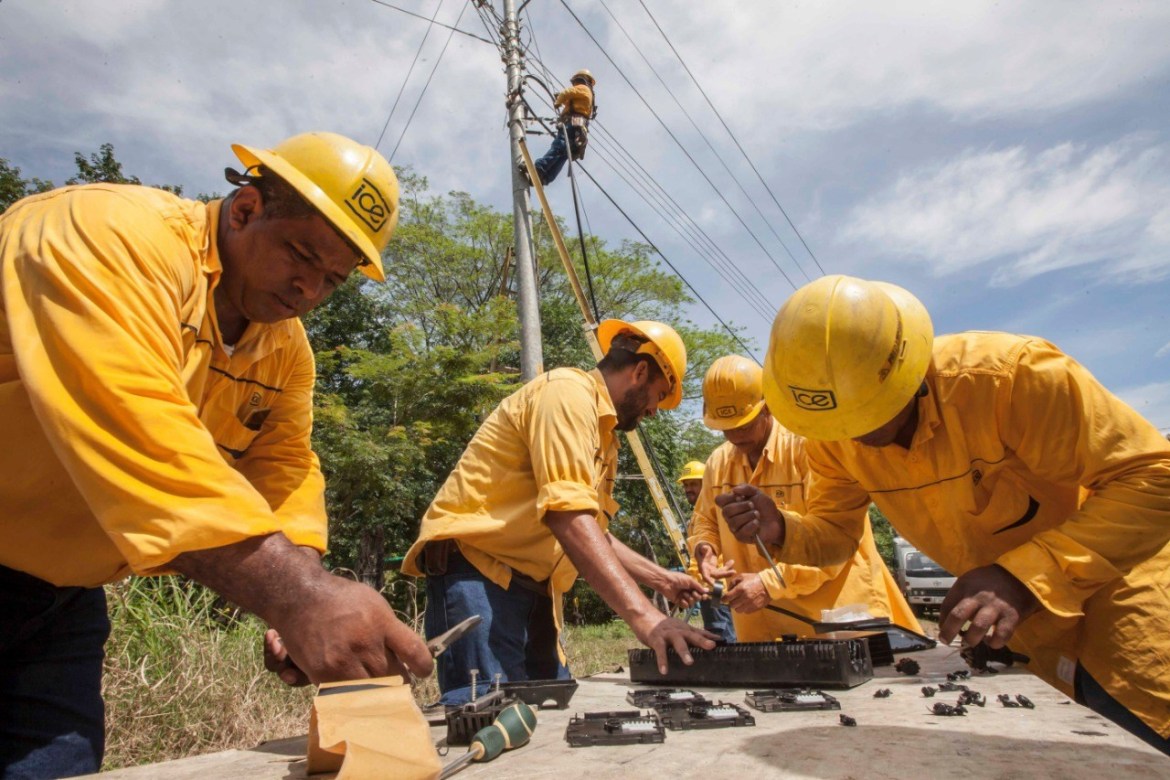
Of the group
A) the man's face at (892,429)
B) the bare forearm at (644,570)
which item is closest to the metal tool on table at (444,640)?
the man's face at (892,429)

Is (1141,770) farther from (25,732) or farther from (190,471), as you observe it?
(25,732)

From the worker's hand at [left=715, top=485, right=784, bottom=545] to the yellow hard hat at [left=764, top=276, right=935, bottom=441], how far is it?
58 cm

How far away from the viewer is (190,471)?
1.01 meters

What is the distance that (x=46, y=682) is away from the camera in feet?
5.25

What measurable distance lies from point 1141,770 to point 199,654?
4501 mm

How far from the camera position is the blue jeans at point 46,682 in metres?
1.52

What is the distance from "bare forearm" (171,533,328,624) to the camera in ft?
3.34

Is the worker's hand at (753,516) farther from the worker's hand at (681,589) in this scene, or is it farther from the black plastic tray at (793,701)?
the black plastic tray at (793,701)

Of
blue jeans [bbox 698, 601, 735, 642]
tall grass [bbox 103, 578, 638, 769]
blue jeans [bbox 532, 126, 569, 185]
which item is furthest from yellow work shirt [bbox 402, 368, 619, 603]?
blue jeans [bbox 532, 126, 569, 185]

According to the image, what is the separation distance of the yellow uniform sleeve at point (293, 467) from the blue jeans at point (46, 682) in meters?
0.49

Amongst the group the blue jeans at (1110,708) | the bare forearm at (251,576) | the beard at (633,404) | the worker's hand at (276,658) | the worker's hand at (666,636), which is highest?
the beard at (633,404)

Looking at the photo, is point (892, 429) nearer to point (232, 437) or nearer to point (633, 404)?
point (633, 404)

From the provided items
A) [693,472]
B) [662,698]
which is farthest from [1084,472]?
Result: [693,472]

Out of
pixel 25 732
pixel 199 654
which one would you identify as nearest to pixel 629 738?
pixel 25 732
